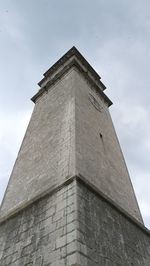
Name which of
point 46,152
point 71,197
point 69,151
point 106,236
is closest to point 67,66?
point 46,152

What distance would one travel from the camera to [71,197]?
4.89 meters

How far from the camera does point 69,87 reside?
9633 mm

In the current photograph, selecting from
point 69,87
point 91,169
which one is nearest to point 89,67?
point 69,87

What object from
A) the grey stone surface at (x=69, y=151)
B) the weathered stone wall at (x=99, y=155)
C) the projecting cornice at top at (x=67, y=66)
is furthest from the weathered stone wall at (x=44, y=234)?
the projecting cornice at top at (x=67, y=66)

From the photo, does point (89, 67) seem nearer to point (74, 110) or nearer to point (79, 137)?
point (74, 110)

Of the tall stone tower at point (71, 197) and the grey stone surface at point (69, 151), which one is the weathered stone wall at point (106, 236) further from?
the grey stone surface at point (69, 151)

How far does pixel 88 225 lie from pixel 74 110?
398 centimetres

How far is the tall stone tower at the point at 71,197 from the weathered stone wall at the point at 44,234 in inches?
0.6

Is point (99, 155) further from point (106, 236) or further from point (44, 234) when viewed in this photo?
point (44, 234)

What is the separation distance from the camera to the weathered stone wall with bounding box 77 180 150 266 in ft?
14.3

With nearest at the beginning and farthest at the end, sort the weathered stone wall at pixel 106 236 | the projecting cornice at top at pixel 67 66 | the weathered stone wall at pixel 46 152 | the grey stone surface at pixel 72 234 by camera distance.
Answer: the grey stone surface at pixel 72 234
the weathered stone wall at pixel 106 236
the weathered stone wall at pixel 46 152
the projecting cornice at top at pixel 67 66

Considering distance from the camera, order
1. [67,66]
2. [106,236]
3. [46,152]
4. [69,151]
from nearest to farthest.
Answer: [106,236]
[69,151]
[46,152]
[67,66]

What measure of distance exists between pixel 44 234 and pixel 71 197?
0.83 m

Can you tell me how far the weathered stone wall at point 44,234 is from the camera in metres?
4.24
